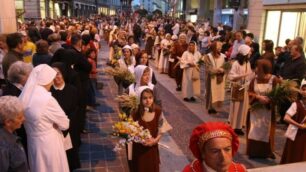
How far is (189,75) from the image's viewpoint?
9.89 metres

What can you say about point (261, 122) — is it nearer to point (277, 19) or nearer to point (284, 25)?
point (284, 25)

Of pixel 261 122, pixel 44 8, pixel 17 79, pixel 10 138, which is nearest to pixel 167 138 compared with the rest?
pixel 261 122

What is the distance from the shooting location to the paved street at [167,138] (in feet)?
19.1

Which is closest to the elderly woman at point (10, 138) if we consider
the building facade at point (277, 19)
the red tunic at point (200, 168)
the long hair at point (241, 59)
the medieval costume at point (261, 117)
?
the red tunic at point (200, 168)

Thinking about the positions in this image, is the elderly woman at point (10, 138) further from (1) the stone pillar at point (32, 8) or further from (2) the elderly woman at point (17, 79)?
(1) the stone pillar at point (32, 8)

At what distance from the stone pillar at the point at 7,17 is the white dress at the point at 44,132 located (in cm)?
719

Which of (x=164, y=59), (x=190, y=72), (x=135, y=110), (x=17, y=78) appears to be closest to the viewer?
(x=17, y=78)

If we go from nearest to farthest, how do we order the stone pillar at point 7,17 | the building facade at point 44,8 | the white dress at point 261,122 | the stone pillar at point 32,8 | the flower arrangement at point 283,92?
the flower arrangement at point 283,92 → the white dress at point 261,122 → the stone pillar at point 7,17 → the building facade at point 44,8 → the stone pillar at point 32,8

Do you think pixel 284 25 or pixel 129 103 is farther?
pixel 284 25

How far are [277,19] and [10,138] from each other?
45.2 ft

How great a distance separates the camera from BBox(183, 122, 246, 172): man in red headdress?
206cm

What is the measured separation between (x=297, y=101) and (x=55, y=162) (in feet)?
12.3

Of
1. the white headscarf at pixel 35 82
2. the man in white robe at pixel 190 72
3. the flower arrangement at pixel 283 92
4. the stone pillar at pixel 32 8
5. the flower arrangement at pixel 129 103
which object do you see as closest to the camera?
the white headscarf at pixel 35 82

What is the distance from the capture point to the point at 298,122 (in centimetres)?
510
